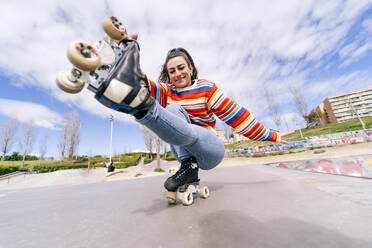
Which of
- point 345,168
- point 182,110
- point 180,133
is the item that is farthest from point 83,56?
point 345,168

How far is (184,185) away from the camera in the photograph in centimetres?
100

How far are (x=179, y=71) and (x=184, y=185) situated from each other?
2.63 ft

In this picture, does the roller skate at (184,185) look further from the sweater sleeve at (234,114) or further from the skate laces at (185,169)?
the sweater sleeve at (234,114)

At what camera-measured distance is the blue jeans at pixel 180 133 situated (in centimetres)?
56

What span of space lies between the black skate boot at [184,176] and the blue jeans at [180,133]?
63 millimetres

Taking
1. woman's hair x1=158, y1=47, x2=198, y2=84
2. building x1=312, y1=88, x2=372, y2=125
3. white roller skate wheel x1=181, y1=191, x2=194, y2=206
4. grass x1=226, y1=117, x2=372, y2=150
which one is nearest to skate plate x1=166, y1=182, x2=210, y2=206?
white roller skate wheel x1=181, y1=191, x2=194, y2=206

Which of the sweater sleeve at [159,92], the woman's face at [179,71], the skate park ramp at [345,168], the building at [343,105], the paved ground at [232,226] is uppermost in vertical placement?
the building at [343,105]

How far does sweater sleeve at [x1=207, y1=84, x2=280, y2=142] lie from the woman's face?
218 millimetres

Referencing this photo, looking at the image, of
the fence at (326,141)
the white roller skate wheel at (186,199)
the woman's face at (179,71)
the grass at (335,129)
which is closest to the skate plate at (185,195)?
the white roller skate wheel at (186,199)

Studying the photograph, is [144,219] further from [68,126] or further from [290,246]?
[68,126]

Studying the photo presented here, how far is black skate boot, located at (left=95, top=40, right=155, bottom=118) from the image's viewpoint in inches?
19.3

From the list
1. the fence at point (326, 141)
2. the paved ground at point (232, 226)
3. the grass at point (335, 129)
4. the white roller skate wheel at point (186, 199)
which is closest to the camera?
the paved ground at point (232, 226)

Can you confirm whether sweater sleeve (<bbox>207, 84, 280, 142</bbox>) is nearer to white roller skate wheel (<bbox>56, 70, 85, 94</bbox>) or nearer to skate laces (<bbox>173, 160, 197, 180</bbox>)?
skate laces (<bbox>173, 160, 197, 180</bbox>)

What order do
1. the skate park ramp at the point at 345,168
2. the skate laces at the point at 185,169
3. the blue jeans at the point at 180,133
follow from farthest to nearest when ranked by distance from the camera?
the skate park ramp at the point at 345,168
the skate laces at the point at 185,169
the blue jeans at the point at 180,133
